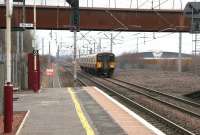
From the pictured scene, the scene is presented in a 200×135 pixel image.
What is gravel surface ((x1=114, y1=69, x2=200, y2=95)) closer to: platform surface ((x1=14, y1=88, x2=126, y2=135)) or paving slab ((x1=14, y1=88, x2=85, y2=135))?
paving slab ((x1=14, y1=88, x2=85, y2=135))

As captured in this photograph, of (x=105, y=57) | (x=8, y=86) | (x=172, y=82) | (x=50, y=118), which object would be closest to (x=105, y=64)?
(x=105, y=57)

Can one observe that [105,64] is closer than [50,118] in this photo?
No

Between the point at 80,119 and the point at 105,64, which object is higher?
the point at 105,64

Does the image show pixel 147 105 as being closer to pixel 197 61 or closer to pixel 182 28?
pixel 182 28

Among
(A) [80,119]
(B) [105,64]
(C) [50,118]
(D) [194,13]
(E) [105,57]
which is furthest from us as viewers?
(E) [105,57]

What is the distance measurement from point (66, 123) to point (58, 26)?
97.9ft

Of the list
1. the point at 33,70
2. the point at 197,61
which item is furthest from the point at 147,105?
the point at 197,61

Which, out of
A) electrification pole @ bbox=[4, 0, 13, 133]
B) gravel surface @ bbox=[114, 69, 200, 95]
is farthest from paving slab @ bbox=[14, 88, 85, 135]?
gravel surface @ bbox=[114, 69, 200, 95]

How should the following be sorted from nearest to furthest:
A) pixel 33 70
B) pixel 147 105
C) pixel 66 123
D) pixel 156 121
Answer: pixel 66 123
pixel 156 121
pixel 147 105
pixel 33 70

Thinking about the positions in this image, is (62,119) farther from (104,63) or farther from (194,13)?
(104,63)

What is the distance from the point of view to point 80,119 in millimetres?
15672

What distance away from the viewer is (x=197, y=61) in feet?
250

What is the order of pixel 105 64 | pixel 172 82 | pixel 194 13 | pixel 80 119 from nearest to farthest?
pixel 80 119 < pixel 194 13 < pixel 172 82 < pixel 105 64

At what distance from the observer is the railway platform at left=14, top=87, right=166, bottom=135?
1329 cm
